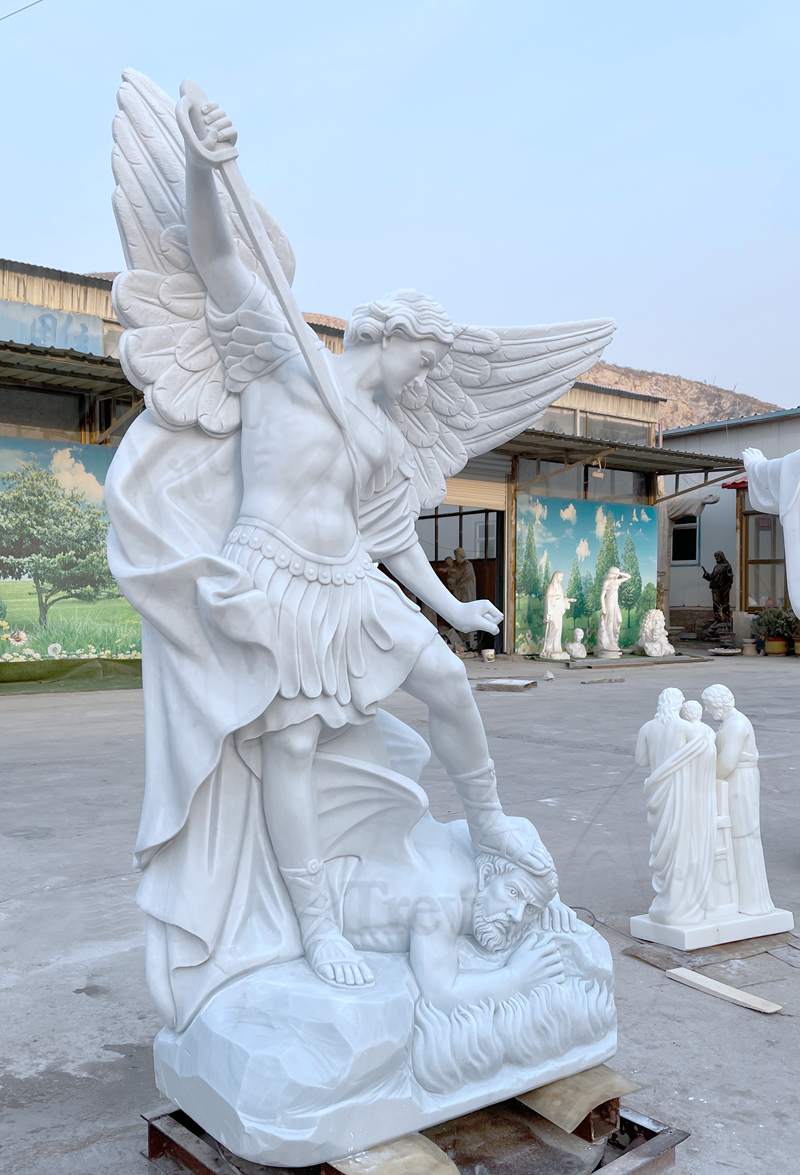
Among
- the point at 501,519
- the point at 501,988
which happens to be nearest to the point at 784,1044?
the point at 501,988

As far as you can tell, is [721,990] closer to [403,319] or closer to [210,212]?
[403,319]

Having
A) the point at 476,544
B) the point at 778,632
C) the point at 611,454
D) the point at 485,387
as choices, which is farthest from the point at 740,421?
the point at 485,387

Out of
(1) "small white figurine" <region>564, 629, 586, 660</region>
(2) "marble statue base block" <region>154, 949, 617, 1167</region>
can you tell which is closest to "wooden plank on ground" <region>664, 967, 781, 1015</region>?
(2) "marble statue base block" <region>154, 949, 617, 1167</region>

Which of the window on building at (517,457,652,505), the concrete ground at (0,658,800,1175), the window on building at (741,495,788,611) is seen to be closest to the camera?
the concrete ground at (0,658,800,1175)

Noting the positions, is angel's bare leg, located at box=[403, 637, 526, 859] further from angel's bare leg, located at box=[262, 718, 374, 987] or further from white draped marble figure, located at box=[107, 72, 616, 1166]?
angel's bare leg, located at box=[262, 718, 374, 987]

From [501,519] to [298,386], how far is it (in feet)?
52.0

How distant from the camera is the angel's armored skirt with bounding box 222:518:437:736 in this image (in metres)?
2.35

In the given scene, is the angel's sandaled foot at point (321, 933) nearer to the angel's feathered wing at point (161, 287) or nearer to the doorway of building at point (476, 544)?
the angel's feathered wing at point (161, 287)

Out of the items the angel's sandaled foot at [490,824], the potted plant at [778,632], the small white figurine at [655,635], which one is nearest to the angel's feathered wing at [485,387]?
the angel's sandaled foot at [490,824]

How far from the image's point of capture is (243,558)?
239 cm

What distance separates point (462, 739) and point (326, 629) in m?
0.48

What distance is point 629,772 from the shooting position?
742 cm

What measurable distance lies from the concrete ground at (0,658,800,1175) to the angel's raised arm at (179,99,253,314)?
2.07 metres

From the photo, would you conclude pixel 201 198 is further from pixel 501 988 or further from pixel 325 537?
pixel 501 988
